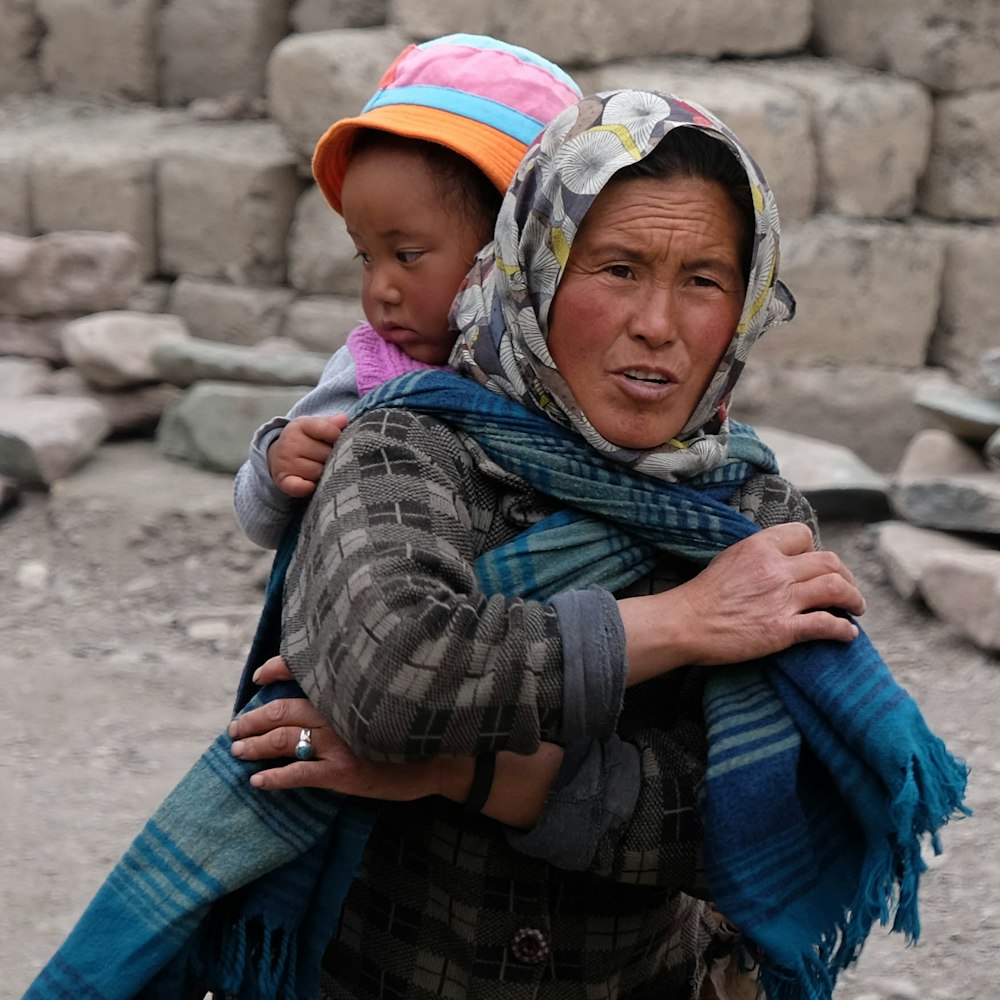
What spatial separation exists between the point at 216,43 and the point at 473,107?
588 cm

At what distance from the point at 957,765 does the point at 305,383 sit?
4.31 m

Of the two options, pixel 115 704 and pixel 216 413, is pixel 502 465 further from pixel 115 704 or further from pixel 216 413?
pixel 216 413

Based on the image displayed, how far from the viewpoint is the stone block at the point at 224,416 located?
225 inches

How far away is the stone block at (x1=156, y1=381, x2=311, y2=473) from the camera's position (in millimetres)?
5703

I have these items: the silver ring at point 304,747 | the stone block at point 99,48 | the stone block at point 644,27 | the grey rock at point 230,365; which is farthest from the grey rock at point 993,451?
the stone block at point 99,48

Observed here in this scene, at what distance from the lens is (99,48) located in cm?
760

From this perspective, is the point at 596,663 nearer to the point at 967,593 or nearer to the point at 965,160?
the point at 967,593

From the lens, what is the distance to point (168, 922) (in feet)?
5.72

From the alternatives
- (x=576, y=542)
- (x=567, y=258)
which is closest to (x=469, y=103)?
(x=567, y=258)

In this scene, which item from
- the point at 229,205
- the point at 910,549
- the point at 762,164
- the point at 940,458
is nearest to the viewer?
the point at 910,549

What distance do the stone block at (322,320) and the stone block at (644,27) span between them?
1.39m

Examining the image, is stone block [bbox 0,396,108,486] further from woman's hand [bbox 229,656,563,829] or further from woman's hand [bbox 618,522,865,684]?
woman's hand [bbox 618,522,865,684]

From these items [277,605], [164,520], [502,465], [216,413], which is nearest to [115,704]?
[164,520]

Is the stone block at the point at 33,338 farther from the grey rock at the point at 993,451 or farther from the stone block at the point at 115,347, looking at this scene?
the grey rock at the point at 993,451
